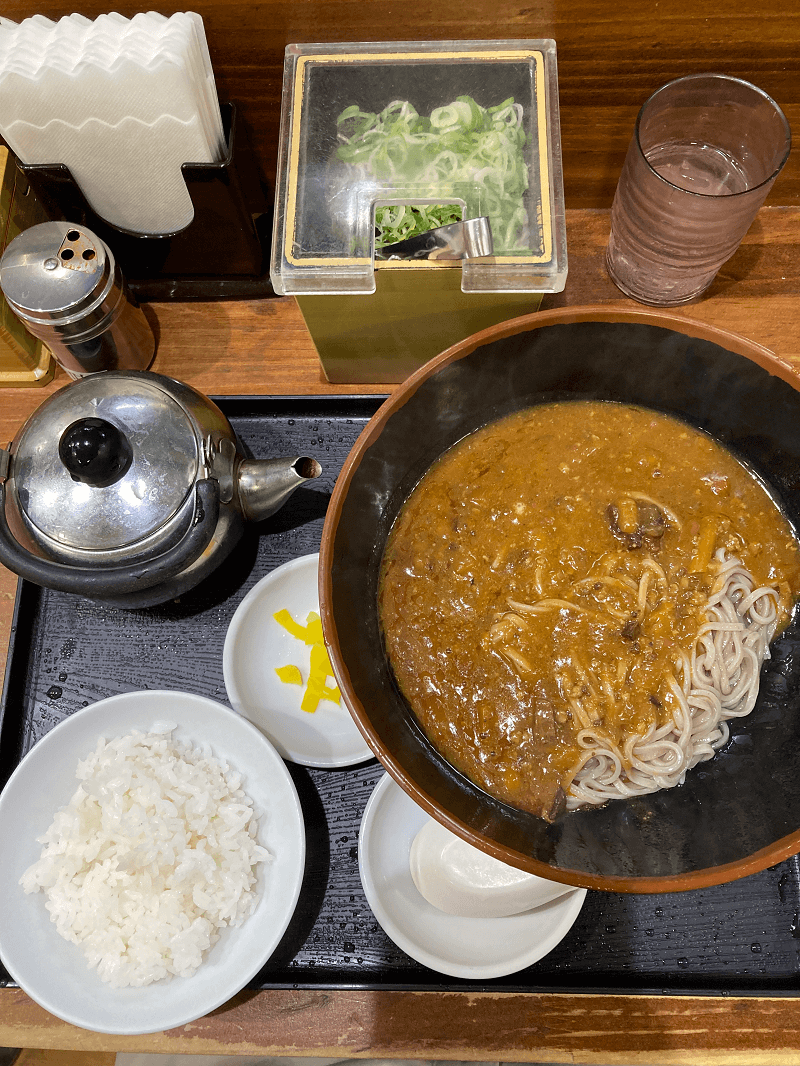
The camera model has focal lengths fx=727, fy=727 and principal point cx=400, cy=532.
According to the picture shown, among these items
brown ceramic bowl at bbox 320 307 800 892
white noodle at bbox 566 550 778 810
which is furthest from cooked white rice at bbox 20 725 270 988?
white noodle at bbox 566 550 778 810

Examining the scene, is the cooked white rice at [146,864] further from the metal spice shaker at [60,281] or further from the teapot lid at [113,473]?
the metal spice shaker at [60,281]

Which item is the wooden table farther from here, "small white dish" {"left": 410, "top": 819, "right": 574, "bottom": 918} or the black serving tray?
"small white dish" {"left": 410, "top": 819, "right": 574, "bottom": 918}

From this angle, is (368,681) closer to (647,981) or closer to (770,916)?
(647,981)

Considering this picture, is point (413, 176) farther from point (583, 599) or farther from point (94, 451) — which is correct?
point (583, 599)

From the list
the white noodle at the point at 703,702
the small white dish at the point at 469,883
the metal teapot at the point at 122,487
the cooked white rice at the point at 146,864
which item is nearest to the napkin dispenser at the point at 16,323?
the metal teapot at the point at 122,487

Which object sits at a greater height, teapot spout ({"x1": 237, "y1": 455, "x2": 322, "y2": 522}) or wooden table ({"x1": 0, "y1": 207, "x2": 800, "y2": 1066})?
teapot spout ({"x1": 237, "y1": 455, "x2": 322, "y2": 522})

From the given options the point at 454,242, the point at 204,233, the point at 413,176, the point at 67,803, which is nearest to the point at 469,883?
the point at 67,803
